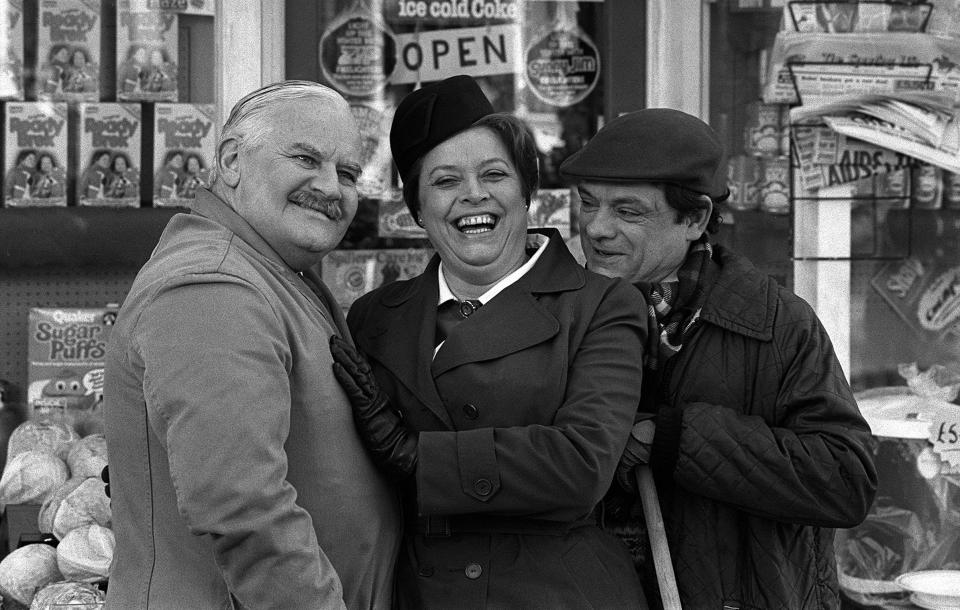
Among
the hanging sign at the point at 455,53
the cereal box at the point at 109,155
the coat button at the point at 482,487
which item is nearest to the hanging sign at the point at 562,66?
the hanging sign at the point at 455,53

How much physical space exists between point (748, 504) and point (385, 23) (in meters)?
2.63

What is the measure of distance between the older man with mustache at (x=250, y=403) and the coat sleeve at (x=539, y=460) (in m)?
0.14

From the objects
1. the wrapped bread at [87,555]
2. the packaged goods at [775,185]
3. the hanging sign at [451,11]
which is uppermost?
the hanging sign at [451,11]

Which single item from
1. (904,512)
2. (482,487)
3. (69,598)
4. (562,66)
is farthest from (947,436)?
(69,598)

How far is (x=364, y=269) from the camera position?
13.6ft

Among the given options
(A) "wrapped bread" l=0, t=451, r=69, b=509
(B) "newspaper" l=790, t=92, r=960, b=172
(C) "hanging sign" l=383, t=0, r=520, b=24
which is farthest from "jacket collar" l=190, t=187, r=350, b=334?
(C) "hanging sign" l=383, t=0, r=520, b=24

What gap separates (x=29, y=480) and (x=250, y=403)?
Result: 190cm

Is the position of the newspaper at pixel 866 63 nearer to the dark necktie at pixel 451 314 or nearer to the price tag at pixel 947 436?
the price tag at pixel 947 436

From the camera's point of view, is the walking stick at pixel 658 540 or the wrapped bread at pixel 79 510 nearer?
the walking stick at pixel 658 540

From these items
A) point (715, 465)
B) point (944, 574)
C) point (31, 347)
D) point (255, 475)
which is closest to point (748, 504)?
point (715, 465)

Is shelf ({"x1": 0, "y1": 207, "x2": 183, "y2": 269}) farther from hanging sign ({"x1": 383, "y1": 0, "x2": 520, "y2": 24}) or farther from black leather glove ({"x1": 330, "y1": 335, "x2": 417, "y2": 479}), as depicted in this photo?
black leather glove ({"x1": 330, "y1": 335, "x2": 417, "y2": 479})

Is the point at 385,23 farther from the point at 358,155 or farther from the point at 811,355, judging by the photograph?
the point at 811,355

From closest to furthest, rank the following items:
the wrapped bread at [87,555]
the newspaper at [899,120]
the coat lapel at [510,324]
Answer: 1. the coat lapel at [510,324]
2. the wrapped bread at [87,555]
3. the newspaper at [899,120]

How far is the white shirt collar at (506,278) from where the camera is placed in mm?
2199
